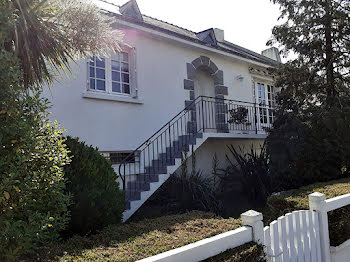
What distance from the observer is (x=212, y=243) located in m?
2.44

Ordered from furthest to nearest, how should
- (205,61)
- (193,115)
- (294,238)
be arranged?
(205,61) < (193,115) < (294,238)

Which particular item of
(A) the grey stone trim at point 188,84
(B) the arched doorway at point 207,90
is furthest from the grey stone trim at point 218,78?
(A) the grey stone trim at point 188,84

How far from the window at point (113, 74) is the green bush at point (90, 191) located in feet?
10.9

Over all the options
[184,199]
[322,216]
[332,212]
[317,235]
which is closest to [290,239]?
[317,235]

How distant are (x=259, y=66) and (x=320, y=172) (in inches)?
224

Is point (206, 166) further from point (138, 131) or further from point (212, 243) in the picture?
point (212, 243)

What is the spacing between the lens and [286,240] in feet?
9.80

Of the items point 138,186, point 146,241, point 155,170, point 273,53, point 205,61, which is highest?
point 273,53

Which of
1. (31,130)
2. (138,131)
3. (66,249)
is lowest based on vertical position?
(66,249)

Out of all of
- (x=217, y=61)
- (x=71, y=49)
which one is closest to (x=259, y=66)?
(x=217, y=61)

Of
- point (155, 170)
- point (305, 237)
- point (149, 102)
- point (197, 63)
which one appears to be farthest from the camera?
point (197, 63)

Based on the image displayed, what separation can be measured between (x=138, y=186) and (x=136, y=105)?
209 centimetres

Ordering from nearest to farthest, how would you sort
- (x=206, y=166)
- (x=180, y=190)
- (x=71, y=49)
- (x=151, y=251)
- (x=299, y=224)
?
(x=151, y=251)
(x=299, y=224)
(x=71, y=49)
(x=180, y=190)
(x=206, y=166)

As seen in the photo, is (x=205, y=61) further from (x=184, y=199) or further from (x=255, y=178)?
(x=184, y=199)
